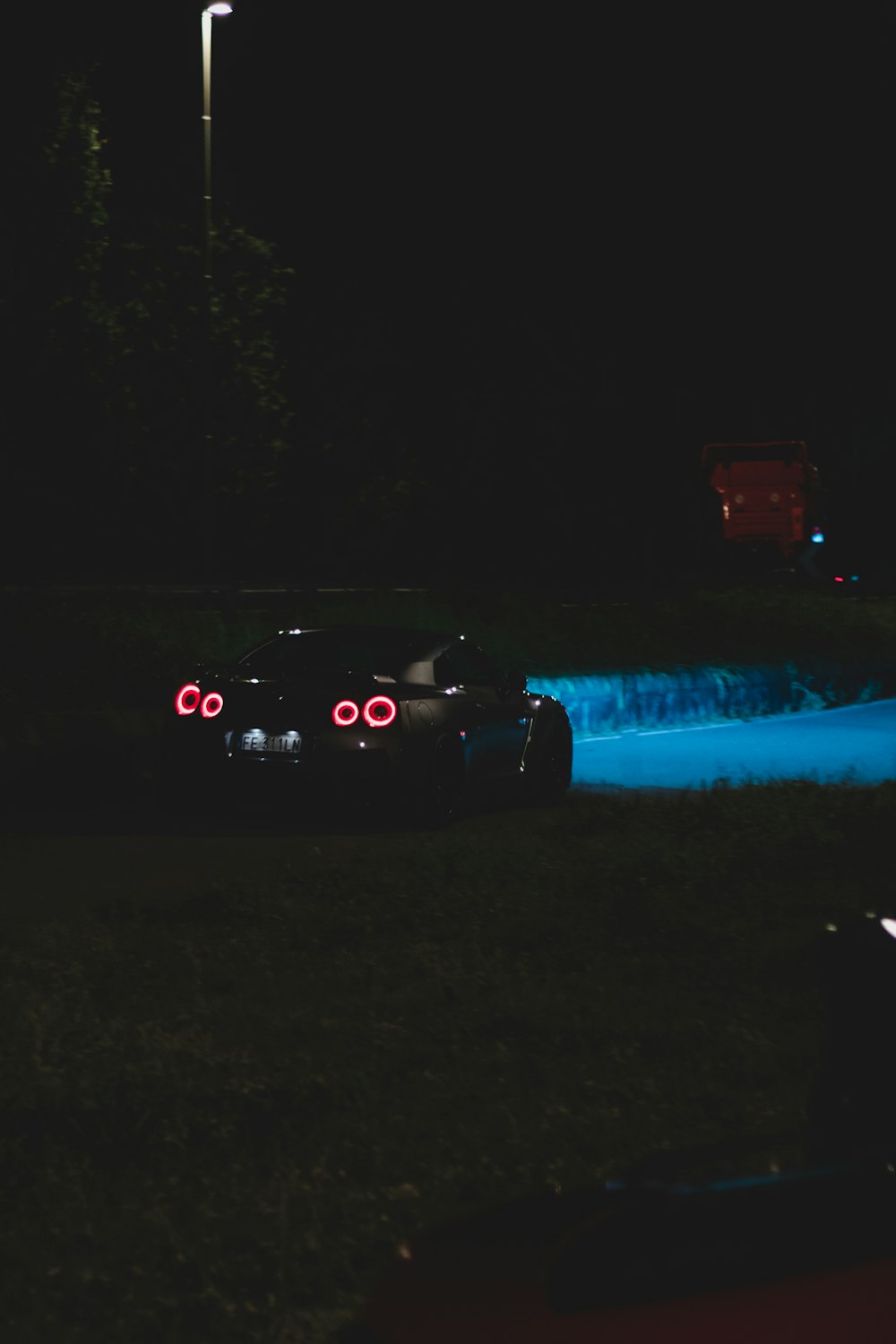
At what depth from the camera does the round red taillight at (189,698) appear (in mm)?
14133

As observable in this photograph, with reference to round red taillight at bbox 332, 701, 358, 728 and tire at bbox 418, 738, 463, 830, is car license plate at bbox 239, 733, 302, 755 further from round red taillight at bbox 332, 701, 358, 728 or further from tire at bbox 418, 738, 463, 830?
tire at bbox 418, 738, 463, 830

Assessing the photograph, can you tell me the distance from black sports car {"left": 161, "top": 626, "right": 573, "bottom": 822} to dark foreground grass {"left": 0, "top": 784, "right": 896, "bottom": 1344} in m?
1.50

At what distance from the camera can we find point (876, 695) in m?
30.6

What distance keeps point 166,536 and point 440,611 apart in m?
8.78

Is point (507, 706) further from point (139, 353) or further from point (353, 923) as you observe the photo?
point (139, 353)

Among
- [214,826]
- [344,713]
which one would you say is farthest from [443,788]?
[214,826]

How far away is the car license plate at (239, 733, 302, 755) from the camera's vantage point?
13922 millimetres

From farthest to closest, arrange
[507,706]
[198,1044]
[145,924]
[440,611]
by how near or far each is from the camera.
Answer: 1. [440,611]
2. [507,706]
3. [145,924]
4. [198,1044]

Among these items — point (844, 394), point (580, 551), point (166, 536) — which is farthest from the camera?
point (844, 394)

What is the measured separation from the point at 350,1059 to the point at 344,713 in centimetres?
676

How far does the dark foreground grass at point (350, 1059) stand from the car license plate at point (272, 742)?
1.57 metres

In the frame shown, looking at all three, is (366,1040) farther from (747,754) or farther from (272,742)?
(747,754)

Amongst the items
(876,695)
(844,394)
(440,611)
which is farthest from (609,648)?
(844,394)

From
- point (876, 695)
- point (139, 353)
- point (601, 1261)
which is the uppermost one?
point (139, 353)
